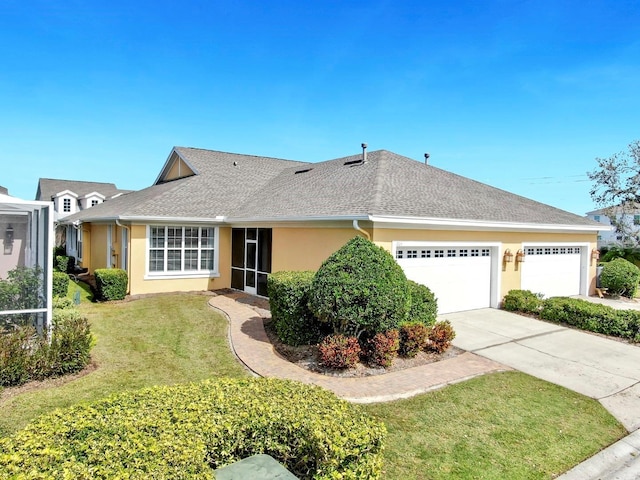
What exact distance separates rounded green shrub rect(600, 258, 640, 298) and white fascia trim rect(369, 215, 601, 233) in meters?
2.16

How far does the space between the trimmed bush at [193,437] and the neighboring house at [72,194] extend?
41.2 m

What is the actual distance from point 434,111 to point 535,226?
699cm

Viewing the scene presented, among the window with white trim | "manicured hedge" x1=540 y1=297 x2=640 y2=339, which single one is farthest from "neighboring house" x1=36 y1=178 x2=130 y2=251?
"manicured hedge" x1=540 y1=297 x2=640 y2=339

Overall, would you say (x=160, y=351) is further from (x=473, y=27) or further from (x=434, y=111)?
(x=434, y=111)

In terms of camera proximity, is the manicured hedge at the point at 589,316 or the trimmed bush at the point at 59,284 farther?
the trimmed bush at the point at 59,284

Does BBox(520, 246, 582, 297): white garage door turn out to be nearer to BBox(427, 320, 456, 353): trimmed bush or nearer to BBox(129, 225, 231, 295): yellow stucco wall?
BBox(427, 320, 456, 353): trimmed bush

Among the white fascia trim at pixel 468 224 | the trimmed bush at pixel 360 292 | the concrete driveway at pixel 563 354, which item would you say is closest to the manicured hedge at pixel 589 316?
the concrete driveway at pixel 563 354

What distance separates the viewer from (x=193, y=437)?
10.2 feet

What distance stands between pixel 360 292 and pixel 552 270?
11.7 m

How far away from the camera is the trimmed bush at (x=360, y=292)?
733 cm

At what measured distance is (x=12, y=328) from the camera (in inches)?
278

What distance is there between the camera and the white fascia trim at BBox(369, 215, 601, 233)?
1012cm

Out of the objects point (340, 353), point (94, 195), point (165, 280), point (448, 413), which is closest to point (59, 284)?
point (165, 280)

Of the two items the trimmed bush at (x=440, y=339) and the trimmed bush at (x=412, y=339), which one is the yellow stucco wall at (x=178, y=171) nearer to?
the trimmed bush at (x=412, y=339)
